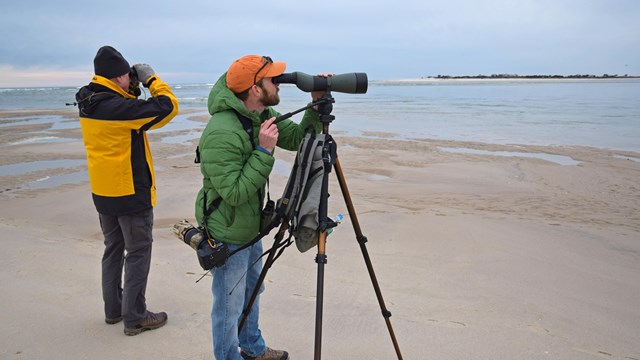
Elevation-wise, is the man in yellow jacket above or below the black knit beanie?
below

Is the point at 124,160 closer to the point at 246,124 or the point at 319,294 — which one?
the point at 246,124

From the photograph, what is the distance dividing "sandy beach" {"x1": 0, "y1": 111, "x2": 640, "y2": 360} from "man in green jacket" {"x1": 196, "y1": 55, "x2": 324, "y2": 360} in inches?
33.6

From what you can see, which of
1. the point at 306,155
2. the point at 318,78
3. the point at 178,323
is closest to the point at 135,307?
the point at 178,323

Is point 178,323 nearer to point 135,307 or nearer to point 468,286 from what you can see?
point 135,307

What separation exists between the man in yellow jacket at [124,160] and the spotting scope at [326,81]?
1.07m

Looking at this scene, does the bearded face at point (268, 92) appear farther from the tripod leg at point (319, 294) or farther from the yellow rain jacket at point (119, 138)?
the yellow rain jacket at point (119, 138)

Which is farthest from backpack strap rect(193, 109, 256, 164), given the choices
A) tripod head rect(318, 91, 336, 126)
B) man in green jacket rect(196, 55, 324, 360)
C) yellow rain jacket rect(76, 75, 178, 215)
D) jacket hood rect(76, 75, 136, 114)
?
jacket hood rect(76, 75, 136, 114)

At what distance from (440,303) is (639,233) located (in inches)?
151

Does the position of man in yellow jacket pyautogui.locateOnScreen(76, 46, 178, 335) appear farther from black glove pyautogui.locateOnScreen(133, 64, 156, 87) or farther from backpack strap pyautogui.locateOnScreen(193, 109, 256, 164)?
backpack strap pyautogui.locateOnScreen(193, 109, 256, 164)

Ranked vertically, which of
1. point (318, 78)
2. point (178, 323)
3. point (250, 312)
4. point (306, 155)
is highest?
point (318, 78)

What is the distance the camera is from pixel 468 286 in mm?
4316

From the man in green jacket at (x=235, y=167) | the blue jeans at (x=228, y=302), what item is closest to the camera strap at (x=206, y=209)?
the man in green jacket at (x=235, y=167)

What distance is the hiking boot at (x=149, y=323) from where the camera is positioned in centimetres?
338

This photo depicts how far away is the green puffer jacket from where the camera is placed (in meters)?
2.32
